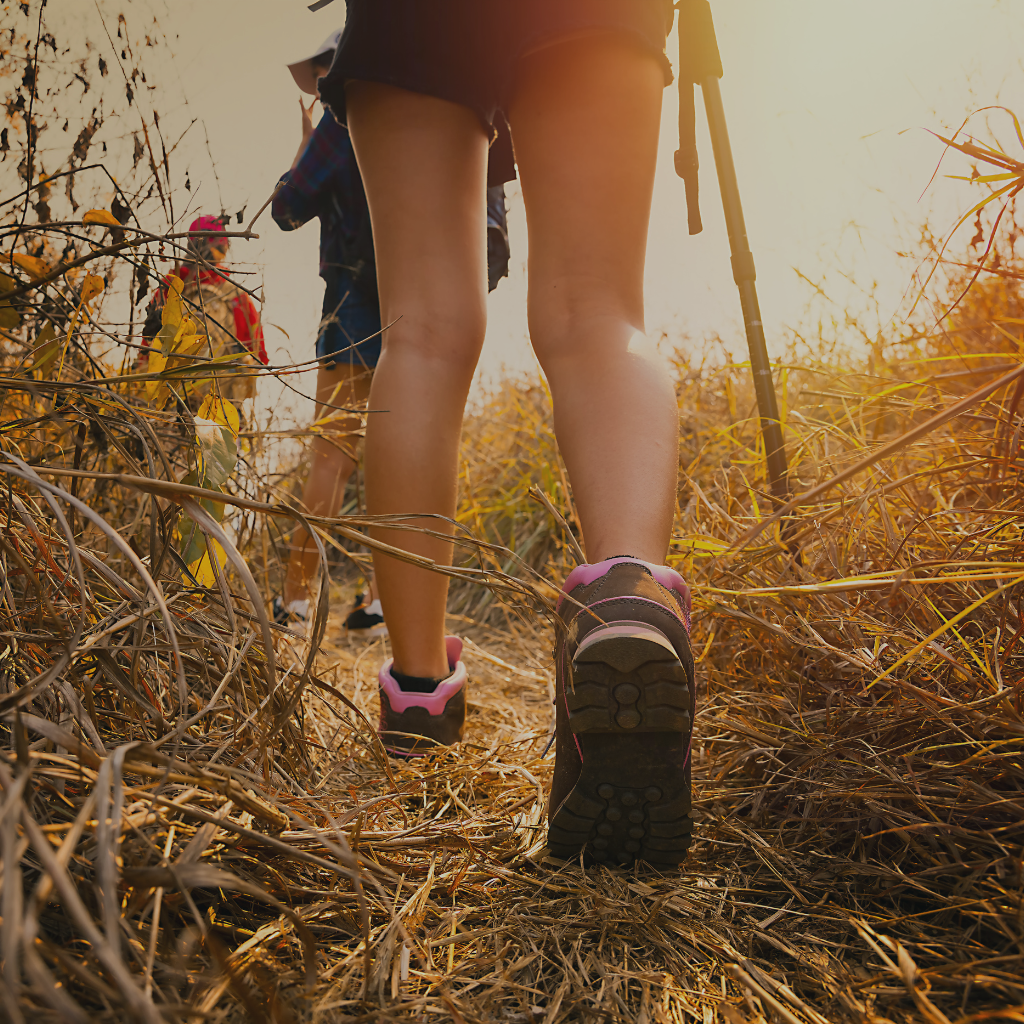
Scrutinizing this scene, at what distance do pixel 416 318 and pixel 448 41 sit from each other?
34cm

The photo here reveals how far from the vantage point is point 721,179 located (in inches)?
48.5

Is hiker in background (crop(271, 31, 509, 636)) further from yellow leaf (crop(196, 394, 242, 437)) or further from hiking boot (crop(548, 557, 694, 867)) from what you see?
hiking boot (crop(548, 557, 694, 867))

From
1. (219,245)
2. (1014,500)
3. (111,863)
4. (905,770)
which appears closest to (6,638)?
(111,863)

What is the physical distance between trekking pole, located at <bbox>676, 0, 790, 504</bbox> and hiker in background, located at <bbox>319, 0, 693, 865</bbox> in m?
0.20

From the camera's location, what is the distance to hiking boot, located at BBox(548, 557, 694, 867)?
0.56 m

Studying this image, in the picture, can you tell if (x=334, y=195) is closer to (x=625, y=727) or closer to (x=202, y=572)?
(x=202, y=572)

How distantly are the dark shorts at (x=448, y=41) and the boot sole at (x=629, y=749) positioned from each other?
71cm

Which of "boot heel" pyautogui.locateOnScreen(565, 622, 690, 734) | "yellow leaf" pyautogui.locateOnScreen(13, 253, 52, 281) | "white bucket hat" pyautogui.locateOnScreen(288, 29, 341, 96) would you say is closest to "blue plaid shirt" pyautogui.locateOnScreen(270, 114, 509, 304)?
"white bucket hat" pyautogui.locateOnScreen(288, 29, 341, 96)

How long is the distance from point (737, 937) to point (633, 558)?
0.31 meters

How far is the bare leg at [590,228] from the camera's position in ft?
2.47

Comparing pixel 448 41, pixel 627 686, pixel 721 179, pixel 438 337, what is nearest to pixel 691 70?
pixel 721 179

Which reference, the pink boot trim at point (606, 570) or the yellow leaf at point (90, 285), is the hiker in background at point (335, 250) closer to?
the yellow leaf at point (90, 285)

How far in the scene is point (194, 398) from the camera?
1298 millimetres

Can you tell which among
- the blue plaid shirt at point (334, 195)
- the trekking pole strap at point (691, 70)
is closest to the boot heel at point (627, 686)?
the trekking pole strap at point (691, 70)
